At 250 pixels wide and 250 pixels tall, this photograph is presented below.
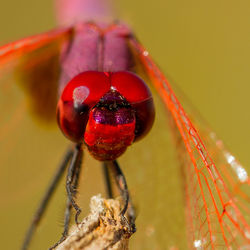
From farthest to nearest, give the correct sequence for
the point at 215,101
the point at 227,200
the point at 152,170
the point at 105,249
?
the point at 215,101 < the point at 152,170 < the point at 227,200 < the point at 105,249

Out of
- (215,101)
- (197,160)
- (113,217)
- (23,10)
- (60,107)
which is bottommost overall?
(113,217)

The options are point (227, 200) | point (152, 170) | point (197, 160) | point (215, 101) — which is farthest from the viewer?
point (215, 101)

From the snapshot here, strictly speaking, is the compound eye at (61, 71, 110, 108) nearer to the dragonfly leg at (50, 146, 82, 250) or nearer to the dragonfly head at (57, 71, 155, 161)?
the dragonfly head at (57, 71, 155, 161)

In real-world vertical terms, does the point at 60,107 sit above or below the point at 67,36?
below

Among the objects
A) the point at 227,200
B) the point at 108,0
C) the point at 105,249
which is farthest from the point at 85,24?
the point at 108,0

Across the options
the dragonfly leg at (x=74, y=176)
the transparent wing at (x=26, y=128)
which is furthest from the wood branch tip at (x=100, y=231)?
the transparent wing at (x=26, y=128)

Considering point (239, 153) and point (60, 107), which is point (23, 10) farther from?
point (60, 107)
